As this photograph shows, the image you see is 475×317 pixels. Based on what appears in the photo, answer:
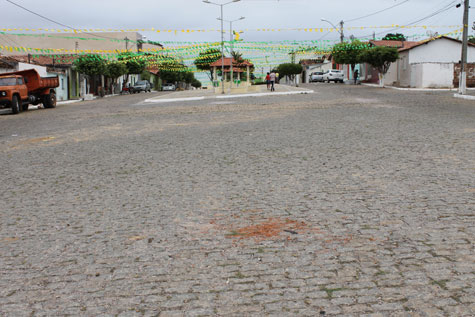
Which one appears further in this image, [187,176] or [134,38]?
[134,38]

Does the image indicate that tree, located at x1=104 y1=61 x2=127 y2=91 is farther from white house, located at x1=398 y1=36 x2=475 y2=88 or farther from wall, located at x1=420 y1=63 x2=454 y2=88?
wall, located at x1=420 y1=63 x2=454 y2=88

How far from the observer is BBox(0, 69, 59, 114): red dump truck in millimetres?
24906

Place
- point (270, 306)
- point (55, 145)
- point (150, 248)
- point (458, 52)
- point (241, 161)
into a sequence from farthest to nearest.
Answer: point (458, 52)
point (55, 145)
point (241, 161)
point (150, 248)
point (270, 306)

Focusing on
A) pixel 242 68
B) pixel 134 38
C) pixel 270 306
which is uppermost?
pixel 134 38

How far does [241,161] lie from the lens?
28.7 feet

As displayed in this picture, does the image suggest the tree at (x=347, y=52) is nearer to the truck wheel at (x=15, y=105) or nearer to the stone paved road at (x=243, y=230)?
the truck wheel at (x=15, y=105)

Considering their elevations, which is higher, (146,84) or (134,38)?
(134,38)

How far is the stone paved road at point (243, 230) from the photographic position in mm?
3344

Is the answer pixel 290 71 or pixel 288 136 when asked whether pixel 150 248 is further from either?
pixel 290 71

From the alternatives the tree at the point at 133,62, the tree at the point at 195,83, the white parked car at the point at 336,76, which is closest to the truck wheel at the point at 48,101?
the tree at the point at 133,62

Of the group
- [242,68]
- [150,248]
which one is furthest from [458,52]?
[150,248]

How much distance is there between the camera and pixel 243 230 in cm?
483

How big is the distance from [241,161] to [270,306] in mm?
5595

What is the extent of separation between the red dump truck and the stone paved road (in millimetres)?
16337
